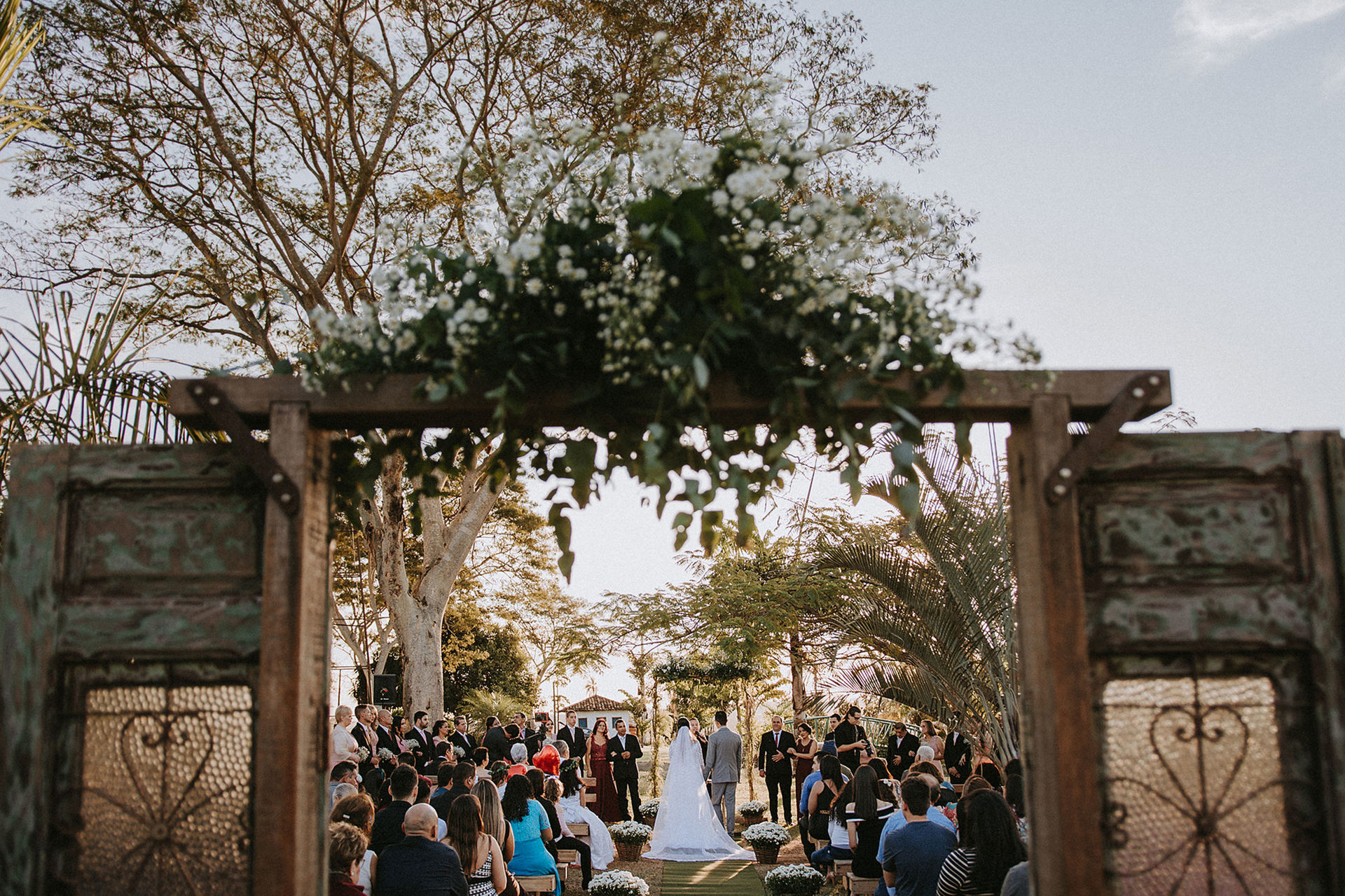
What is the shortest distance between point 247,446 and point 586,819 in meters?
8.36

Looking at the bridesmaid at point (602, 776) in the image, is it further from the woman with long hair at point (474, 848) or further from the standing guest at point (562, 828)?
the woman with long hair at point (474, 848)

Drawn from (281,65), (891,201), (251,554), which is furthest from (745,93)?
(281,65)

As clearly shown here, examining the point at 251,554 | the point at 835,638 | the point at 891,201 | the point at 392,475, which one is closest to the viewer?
the point at 891,201

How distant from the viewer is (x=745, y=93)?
3.01 m

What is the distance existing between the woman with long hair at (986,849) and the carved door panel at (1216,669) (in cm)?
200

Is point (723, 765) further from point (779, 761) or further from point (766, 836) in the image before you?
point (766, 836)

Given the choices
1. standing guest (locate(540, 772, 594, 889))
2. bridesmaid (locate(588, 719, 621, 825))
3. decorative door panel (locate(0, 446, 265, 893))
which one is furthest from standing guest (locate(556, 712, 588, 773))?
decorative door panel (locate(0, 446, 265, 893))

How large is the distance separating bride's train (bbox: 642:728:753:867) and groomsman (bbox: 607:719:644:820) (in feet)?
6.06

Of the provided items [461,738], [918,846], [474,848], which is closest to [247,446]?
[474,848]

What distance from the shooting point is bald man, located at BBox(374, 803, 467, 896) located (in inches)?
191

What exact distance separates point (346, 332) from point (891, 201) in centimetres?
160

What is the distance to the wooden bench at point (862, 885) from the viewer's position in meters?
7.25

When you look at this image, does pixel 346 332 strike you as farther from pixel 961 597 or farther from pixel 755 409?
pixel 961 597

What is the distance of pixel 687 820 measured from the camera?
40.7 ft
